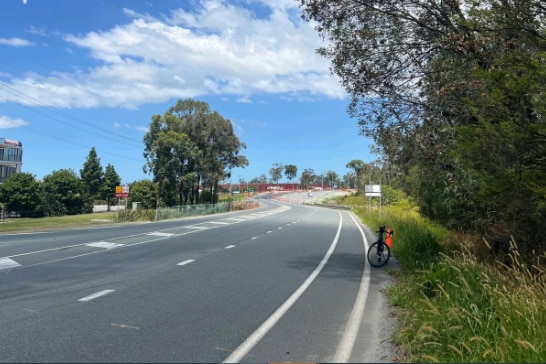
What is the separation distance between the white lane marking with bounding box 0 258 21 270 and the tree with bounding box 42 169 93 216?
167 feet

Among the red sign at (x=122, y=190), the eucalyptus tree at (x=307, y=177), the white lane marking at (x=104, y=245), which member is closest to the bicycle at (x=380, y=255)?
the white lane marking at (x=104, y=245)

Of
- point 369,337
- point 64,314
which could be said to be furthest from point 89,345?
point 369,337

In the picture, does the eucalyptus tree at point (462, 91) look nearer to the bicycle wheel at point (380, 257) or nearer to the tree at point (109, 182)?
the bicycle wheel at point (380, 257)

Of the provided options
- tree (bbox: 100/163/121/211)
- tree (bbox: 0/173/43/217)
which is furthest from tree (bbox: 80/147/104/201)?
tree (bbox: 0/173/43/217)

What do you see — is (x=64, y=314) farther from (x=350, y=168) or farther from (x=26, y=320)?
(x=350, y=168)

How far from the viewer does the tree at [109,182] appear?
244 feet

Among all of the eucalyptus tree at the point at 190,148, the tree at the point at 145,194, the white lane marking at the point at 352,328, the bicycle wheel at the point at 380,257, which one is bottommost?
the white lane marking at the point at 352,328

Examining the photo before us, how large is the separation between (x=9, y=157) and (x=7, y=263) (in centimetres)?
9593

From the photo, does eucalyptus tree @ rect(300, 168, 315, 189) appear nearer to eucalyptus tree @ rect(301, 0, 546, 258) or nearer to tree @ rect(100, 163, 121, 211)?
tree @ rect(100, 163, 121, 211)

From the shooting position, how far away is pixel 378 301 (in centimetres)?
834

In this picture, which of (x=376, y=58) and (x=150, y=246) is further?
(x=150, y=246)

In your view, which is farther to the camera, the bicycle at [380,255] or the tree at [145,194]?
the tree at [145,194]

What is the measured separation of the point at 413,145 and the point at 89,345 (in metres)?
8.06

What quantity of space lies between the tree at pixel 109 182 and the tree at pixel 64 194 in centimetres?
1000
